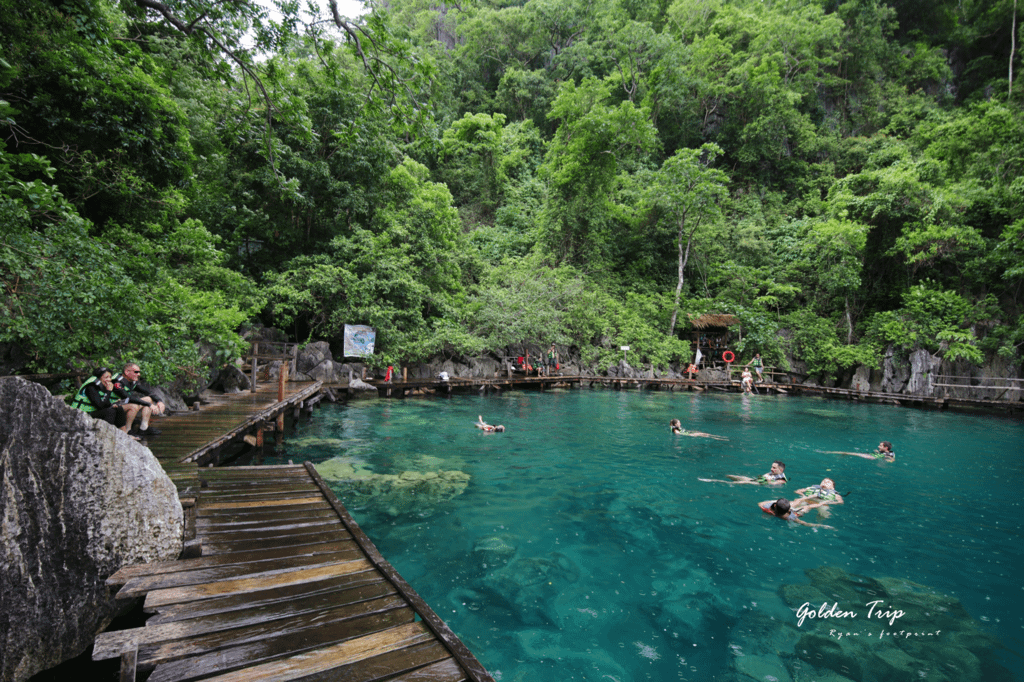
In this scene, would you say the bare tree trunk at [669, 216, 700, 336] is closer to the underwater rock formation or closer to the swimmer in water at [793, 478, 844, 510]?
the swimmer in water at [793, 478, 844, 510]

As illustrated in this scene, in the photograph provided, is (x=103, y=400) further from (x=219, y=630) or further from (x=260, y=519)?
(x=219, y=630)

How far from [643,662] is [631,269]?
27.9 meters

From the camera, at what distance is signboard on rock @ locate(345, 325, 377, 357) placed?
17.8 metres

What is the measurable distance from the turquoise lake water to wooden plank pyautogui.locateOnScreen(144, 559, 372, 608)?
1571 mm

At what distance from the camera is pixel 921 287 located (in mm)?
21047

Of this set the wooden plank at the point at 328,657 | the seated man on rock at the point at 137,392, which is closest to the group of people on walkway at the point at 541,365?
the seated man on rock at the point at 137,392

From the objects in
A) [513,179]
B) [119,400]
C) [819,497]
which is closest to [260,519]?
[119,400]

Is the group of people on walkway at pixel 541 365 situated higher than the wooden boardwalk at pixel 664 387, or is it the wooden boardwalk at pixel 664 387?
the group of people on walkway at pixel 541 365

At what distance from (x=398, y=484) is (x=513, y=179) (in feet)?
94.8

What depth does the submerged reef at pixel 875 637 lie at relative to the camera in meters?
3.96

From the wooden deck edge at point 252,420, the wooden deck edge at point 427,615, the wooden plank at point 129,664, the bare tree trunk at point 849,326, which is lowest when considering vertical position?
the wooden deck edge at point 427,615

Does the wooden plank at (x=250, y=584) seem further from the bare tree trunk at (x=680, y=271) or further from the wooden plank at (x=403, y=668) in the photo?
the bare tree trunk at (x=680, y=271)

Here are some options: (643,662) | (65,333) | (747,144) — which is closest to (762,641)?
(643,662)

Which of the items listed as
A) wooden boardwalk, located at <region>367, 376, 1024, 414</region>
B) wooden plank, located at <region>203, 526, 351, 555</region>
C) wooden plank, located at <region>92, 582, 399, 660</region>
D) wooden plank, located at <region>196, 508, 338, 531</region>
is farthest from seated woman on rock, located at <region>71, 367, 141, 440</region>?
wooden boardwalk, located at <region>367, 376, 1024, 414</region>
